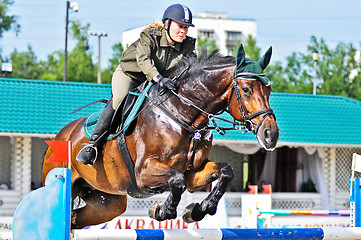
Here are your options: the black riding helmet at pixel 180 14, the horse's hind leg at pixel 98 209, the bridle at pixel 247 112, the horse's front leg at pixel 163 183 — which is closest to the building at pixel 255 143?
the horse's hind leg at pixel 98 209

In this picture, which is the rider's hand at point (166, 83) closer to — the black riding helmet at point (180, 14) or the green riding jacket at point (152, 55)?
the green riding jacket at point (152, 55)

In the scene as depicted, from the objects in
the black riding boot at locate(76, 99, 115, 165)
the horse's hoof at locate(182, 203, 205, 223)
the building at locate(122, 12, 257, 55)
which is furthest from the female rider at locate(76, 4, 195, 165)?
the building at locate(122, 12, 257, 55)

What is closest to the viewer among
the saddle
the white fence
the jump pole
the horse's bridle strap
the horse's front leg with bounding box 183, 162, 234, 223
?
the jump pole

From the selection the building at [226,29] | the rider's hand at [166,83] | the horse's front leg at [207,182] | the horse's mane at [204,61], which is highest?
the building at [226,29]

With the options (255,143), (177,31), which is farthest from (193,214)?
(255,143)

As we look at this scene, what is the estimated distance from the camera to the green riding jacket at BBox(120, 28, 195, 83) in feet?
16.1

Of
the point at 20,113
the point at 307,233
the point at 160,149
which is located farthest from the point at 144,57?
the point at 20,113

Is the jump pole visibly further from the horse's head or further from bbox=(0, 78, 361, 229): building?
bbox=(0, 78, 361, 229): building

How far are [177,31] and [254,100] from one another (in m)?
1.03

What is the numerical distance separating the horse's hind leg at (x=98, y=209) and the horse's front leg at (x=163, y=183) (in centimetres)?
127

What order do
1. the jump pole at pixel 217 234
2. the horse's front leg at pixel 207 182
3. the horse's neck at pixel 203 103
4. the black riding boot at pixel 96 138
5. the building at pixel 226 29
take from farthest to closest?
1. the building at pixel 226 29
2. the black riding boot at pixel 96 138
3. the horse's neck at pixel 203 103
4. the horse's front leg at pixel 207 182
5. the jump pole at pixel 217 234

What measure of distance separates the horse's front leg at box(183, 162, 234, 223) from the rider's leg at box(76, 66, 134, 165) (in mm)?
914

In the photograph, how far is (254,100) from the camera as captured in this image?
4.36m

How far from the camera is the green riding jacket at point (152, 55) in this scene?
194 inches
